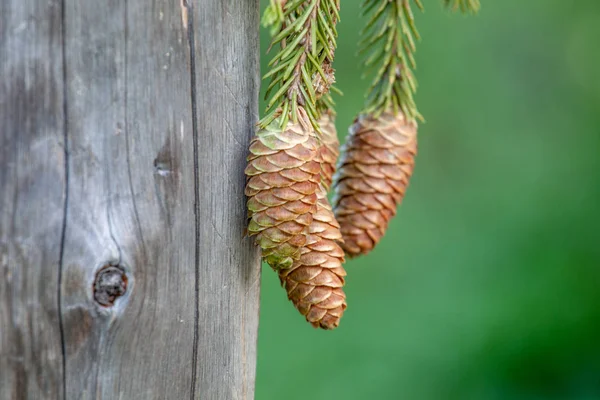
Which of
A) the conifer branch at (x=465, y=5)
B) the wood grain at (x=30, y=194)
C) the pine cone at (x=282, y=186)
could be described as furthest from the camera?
the conifer branch at (x=465, y=5)

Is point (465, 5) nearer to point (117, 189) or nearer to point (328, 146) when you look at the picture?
point (328, 146)

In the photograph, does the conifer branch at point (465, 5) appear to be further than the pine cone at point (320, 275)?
Yes

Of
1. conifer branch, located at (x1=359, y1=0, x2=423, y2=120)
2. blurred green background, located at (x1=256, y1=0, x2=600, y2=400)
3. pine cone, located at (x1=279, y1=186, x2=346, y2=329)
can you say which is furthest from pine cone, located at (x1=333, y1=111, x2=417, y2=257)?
blurred green background, located at (x1=256, y1=0, x2=600, y2=400)

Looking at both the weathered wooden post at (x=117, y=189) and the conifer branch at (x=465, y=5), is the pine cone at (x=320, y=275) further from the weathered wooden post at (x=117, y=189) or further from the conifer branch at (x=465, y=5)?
the conifer branch at (x=465, y=5)

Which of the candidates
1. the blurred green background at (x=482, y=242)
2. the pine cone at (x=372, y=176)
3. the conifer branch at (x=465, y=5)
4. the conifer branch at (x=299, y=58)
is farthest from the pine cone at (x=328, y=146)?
the blurred green background at (x=482, y=242)

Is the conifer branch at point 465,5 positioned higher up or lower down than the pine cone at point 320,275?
higher up

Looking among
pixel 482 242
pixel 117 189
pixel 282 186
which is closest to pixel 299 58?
pixel 282 186

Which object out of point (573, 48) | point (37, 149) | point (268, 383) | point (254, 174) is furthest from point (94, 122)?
point (573, 48)

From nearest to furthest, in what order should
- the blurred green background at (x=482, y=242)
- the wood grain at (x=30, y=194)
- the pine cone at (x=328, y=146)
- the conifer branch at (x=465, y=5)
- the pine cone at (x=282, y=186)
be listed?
1. the wood grain at (x=30, y=194)
2. the pine cone at (x=282, y=186)
3. the pine cone at (x=328, y=146)
4. the conifer branch at (x=465, y=5)
5. the blurred green background at (x=482, y=242)
